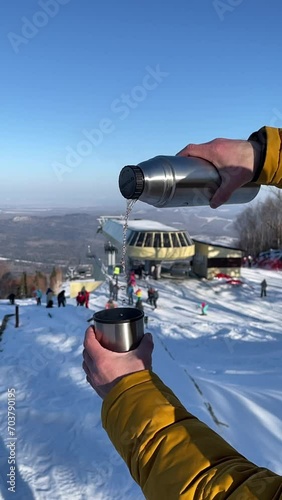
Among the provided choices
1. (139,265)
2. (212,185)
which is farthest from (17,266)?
(212,185)

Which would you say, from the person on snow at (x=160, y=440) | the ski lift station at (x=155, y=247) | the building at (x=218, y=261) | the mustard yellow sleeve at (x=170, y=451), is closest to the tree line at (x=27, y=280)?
the ski lift station at (x=155, y=247)

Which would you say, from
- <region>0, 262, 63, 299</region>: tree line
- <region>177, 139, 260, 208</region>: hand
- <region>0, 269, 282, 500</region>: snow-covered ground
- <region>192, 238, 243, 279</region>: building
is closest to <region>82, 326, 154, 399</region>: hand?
<region>177, 139, 260, 208</region>: hand

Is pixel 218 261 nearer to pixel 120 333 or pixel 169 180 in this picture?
pixel 169 180

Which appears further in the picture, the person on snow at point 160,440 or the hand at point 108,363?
the hand at point 108,363

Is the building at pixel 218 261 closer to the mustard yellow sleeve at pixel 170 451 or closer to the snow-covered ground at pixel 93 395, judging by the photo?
the snow-covered ground at pixel 93 395

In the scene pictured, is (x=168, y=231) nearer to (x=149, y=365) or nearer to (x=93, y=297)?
(x=93, y=297)

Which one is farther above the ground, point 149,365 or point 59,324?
point 149,365
